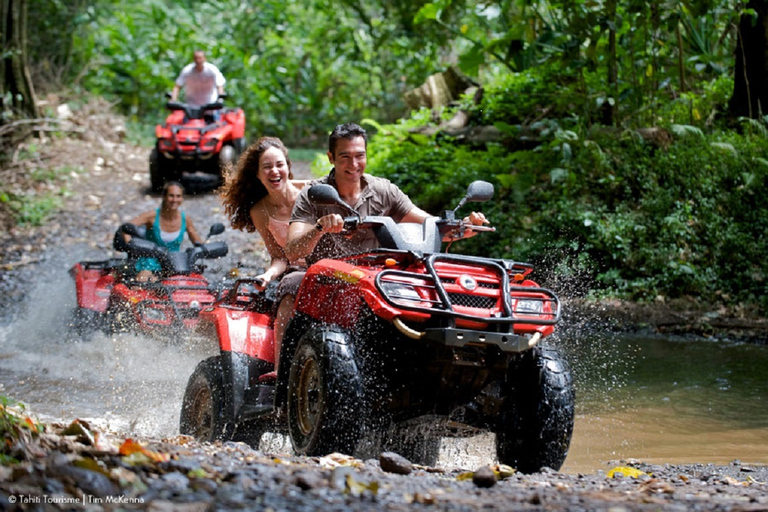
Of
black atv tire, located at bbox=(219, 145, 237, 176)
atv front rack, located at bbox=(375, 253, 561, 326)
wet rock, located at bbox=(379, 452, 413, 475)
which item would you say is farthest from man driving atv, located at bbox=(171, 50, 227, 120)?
wet rock, located at bbox=(379, 452, 413, 475)

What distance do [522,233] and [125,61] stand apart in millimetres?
14988

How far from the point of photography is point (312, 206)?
5.20 m

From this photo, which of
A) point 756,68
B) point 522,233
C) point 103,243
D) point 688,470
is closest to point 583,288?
point 522,233

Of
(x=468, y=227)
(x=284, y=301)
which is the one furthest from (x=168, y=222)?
(x=468, y=227)

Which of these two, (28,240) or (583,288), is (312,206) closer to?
(583,288)

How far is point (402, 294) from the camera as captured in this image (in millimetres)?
4215

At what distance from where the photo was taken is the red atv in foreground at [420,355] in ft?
13.8

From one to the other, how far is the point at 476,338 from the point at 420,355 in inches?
14.5

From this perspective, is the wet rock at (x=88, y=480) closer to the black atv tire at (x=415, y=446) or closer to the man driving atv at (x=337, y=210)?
the black atv tire at (x=415, y=446)

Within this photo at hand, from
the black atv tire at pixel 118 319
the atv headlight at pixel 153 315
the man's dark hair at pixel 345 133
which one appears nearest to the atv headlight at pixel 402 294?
the man's dark hair at pixel 345 133

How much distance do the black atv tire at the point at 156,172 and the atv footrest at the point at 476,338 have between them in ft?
37.2

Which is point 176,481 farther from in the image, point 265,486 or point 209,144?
point 209,144

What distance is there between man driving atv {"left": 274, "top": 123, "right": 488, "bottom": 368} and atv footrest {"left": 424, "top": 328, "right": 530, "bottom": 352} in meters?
1.05

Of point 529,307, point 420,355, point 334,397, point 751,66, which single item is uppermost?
point 751,66
